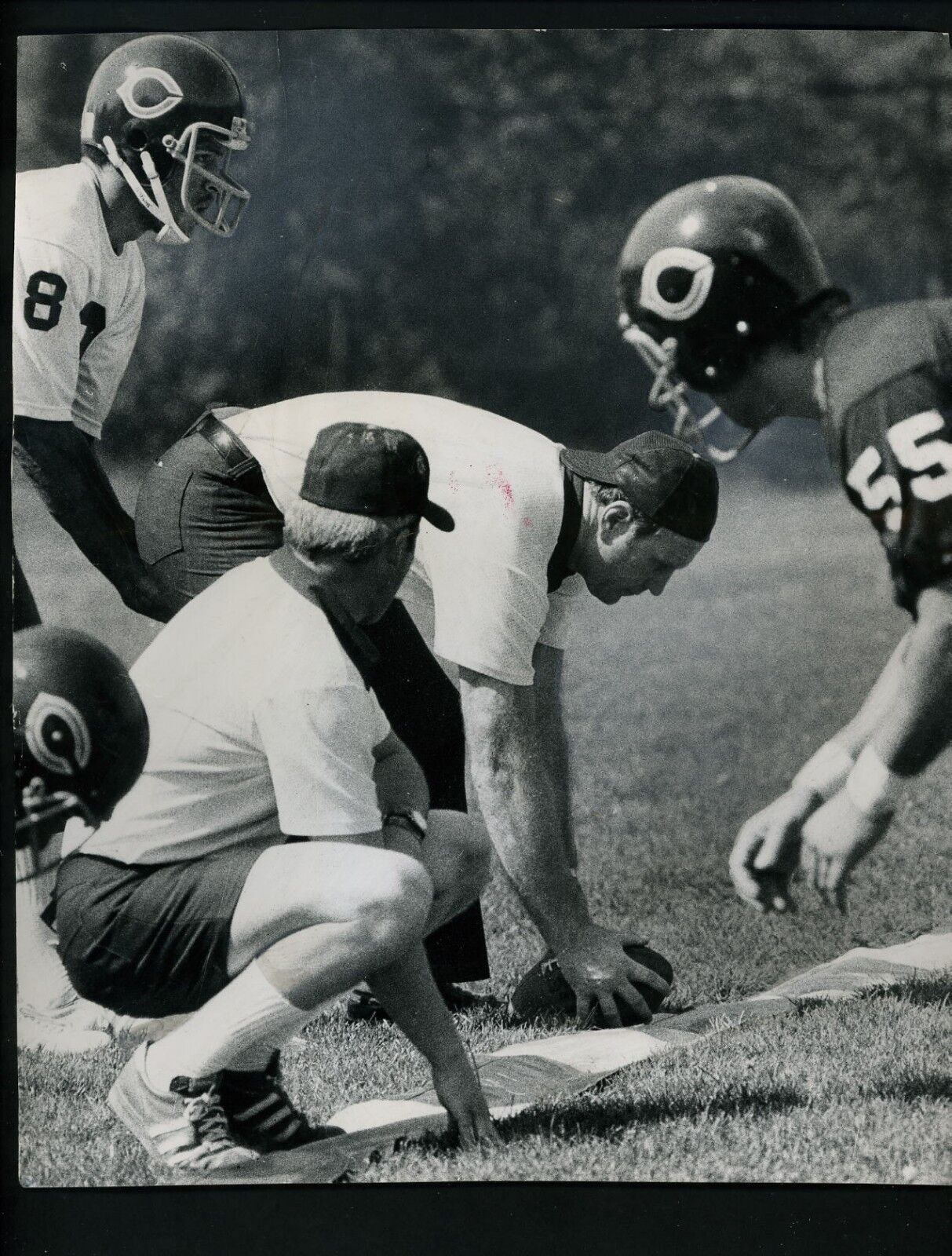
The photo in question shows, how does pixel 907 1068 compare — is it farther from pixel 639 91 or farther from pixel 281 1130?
pixel 639 91

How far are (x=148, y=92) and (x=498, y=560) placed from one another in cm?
149

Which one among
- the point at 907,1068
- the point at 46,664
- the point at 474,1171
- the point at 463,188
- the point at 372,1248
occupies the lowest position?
the point at 372,1248

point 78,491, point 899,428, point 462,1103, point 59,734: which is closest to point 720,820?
point 462,1103

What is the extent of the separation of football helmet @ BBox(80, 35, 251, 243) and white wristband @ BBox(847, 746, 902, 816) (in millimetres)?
2148

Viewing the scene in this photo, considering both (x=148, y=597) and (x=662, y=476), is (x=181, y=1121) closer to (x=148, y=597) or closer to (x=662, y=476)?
(x=148, y=597)

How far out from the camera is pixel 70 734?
10.7 ft

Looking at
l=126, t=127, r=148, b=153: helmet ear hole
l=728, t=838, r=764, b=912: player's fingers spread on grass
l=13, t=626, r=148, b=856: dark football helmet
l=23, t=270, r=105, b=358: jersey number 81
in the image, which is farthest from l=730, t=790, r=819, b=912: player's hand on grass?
l=126, t=127, r=148, b=153: helmet ear hole

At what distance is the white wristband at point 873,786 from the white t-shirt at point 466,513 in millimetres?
899

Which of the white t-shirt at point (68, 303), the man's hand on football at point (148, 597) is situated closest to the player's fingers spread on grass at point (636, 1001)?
the man's hand on football at point (148, 597)

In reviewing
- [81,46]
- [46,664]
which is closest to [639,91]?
[81,46]

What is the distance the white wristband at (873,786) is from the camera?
350 centimetres

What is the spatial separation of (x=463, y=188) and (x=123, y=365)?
99cm

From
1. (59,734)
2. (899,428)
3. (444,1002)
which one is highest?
(899,428)

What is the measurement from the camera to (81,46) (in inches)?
137
